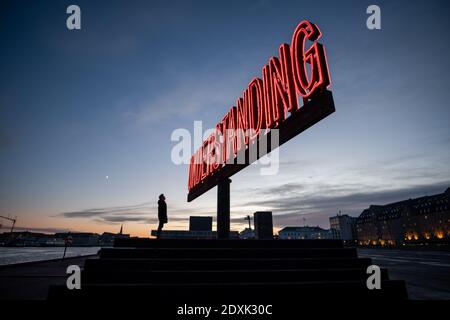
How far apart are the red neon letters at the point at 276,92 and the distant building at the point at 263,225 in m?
15.6

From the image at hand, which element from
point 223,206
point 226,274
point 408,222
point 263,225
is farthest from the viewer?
point 408,222

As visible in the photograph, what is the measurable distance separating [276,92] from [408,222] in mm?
124959

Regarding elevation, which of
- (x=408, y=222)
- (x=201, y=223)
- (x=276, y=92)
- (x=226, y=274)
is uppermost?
(x=276, y=92)

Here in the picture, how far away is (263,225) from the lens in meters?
25.5

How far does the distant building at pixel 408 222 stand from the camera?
287 feet

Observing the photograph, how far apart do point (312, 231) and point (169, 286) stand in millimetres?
184626

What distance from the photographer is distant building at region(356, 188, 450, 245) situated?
87.4 metres

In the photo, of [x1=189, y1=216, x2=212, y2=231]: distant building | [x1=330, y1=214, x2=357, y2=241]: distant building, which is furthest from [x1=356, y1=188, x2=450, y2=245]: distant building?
[x1=189, y1=216, x2=212, y2=231]: distant building

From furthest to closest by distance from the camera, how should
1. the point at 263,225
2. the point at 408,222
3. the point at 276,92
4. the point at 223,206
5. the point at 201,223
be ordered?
1. the point at 408,222
2. the point at 201,223
3. the point at 263,225
4. the point at 223,206
5. the point at 276,92

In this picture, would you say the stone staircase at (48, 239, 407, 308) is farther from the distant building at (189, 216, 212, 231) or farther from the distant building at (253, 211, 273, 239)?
the distant building at (189, 216, 212, 231)

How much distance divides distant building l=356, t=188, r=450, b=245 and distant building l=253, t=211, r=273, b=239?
81.3 meters

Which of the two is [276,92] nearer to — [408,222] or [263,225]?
[263,225]

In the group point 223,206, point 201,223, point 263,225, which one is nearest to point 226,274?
point 223,206
